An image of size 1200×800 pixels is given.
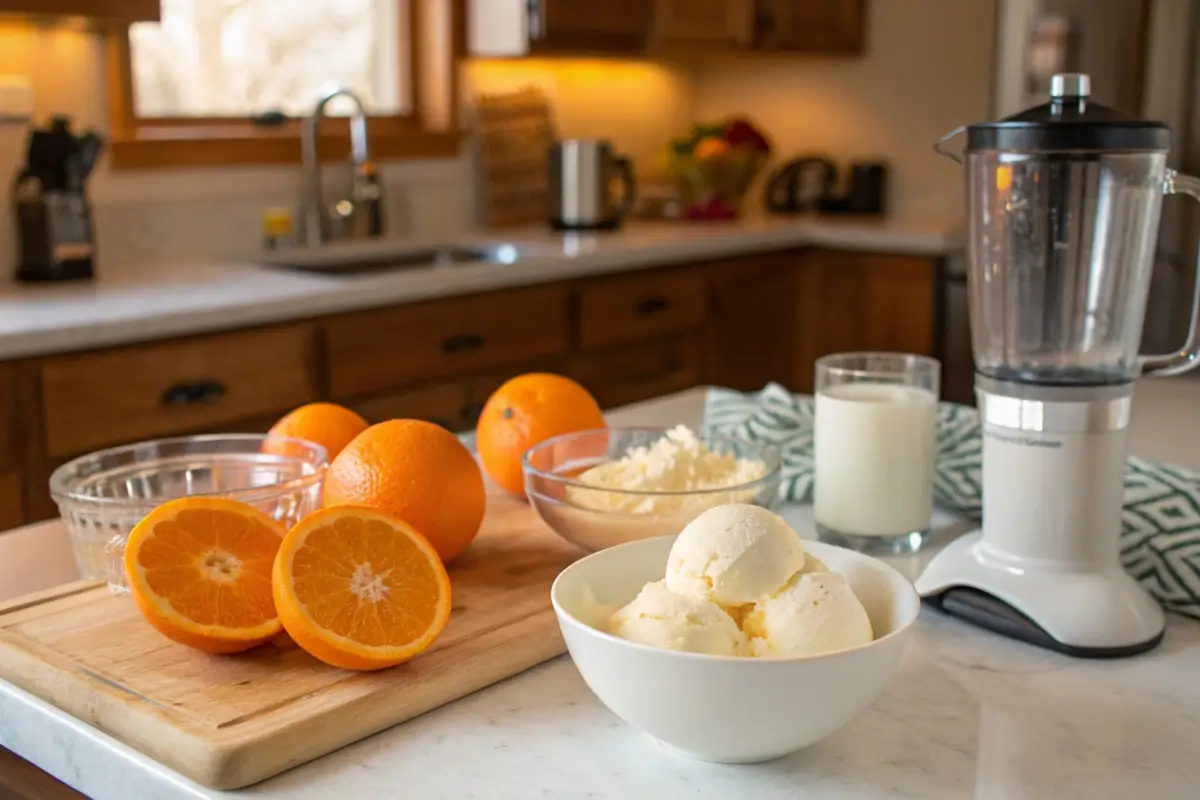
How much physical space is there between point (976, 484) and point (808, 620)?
525 mm

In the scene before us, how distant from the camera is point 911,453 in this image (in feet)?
3.74

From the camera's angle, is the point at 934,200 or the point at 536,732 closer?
the point at 536,732

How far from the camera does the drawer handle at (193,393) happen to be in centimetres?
228

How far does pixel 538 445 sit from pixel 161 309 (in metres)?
1.31

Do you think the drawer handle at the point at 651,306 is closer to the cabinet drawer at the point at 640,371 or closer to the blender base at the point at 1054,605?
the cabinet drawer at the point at 640,371

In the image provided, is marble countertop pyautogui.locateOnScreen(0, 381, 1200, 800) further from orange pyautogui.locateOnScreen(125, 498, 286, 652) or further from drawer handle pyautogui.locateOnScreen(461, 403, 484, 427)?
drawer handle pyautogui.locateOnScreen(461, 403, 484, 427)

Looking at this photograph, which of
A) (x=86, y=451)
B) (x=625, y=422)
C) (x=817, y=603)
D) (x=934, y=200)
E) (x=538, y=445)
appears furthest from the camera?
(x=934, y=200)

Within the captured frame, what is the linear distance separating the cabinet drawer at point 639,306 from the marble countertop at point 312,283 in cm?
4

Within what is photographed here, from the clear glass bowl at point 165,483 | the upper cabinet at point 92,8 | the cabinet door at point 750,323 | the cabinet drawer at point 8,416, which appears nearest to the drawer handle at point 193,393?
the cabinet drawer at point 8,416

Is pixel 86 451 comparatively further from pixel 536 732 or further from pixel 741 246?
pixel 741 246

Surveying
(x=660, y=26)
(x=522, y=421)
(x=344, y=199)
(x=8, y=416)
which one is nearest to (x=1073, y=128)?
(x=522, y=421)

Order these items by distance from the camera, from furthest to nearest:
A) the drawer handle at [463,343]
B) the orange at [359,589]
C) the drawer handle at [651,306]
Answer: the drawer handle at [651,306] < the drawer handle at [463,343] < the orange at [359,589]

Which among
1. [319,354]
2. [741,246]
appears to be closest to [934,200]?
[741,246]

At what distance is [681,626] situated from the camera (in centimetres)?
75
